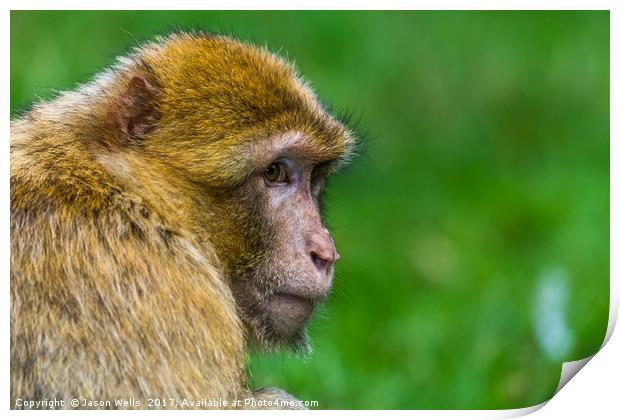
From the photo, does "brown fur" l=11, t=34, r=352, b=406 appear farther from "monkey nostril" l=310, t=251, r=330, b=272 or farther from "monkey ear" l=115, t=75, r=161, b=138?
"monkey nostril" l=310, t=251, r=330, b=272

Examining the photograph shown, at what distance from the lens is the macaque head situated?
Answer: 5.09m

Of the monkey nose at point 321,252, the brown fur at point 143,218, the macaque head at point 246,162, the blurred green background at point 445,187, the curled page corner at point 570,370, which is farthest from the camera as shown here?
the blurred green background at point 445,187

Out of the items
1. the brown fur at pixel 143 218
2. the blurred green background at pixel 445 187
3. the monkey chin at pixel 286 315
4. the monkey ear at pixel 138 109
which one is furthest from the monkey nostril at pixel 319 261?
the monkey ear at pixel 138 109

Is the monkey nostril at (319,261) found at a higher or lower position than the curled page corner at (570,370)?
higher

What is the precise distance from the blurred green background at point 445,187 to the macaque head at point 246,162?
1.57ft

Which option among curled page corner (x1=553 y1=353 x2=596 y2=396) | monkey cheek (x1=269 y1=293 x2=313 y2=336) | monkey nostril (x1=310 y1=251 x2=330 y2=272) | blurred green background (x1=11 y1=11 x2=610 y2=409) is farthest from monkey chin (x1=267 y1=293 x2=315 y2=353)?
curled page corner (x1=553 y1=353 x2=596 y2=396)

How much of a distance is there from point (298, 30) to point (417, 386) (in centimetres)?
202

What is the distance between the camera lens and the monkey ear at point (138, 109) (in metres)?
5.11

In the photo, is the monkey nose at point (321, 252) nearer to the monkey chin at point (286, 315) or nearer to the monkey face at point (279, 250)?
the monkey face at point (279, 250)

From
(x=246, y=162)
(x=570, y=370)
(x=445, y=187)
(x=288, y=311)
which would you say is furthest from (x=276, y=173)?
(x=445, y=187)

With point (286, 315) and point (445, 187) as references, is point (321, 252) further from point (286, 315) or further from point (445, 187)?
point (445, 187)

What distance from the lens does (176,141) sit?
16.7ft

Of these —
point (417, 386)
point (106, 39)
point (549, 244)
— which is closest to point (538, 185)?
point (549, 244)
